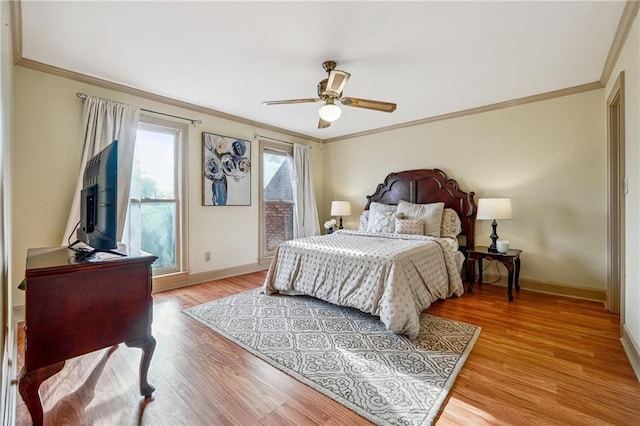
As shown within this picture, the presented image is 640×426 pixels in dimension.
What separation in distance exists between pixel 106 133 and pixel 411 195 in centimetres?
390

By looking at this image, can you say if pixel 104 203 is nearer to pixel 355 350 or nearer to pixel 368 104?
pixel 355 350

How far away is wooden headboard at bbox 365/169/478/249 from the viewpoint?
12.6 ft

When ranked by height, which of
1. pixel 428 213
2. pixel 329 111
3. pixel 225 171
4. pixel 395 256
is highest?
pixel 329 111

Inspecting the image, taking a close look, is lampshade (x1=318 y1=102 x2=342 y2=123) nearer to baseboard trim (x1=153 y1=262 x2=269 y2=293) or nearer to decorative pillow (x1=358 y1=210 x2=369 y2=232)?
decorative pillow (x1=358 y1=210 x2=369 y2=232)

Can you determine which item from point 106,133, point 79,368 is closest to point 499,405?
point 79,368

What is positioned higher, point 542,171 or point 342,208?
point 542,171

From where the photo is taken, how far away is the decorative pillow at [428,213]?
376cm

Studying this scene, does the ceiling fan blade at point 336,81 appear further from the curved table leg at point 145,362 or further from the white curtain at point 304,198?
the white curtain at point 304,198

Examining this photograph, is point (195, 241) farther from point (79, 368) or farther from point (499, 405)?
point (499, 405)

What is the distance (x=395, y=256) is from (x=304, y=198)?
292cm

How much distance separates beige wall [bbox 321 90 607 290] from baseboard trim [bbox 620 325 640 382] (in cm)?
131

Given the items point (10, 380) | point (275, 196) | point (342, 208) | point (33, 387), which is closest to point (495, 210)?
point (342, 208)

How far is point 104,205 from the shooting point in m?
1.49

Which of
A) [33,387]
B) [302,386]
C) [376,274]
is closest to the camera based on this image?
[33,387]
